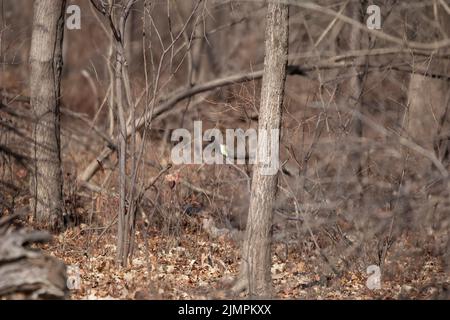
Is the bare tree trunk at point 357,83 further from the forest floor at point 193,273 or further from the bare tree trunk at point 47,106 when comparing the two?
the bare tree trunk at point 47,106

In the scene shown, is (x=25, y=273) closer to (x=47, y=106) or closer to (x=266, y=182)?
(x=266, y=182)

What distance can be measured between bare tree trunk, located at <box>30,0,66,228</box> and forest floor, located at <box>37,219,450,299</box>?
0.58m

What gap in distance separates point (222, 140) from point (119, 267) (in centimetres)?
385

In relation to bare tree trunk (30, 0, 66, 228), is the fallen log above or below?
below

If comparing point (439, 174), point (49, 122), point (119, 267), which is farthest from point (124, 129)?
point (439, 174)

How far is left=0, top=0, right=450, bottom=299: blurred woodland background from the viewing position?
26.9ft

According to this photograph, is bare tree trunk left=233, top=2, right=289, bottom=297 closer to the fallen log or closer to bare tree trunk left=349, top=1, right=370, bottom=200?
the fallen log

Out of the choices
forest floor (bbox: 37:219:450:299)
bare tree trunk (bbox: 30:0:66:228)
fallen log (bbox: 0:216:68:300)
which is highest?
bare tree trunk (bbox: 30:0:66:228)

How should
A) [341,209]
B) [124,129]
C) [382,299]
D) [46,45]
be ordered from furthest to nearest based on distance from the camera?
[46,45]
[341,209]
[124,129]
[382,299]

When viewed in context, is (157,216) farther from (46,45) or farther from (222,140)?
(46,45)

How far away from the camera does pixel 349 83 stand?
11273 millimetres

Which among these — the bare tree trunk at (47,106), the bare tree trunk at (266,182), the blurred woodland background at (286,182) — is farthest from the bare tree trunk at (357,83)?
the bare tree trunk at (47,106)

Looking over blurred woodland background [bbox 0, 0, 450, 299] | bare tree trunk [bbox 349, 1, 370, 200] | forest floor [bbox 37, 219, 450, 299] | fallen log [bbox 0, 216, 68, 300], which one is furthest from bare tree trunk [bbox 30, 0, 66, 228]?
bare tree trunk [bbox 349, 1, 370, 200]

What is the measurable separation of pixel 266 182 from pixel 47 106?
4080mm
